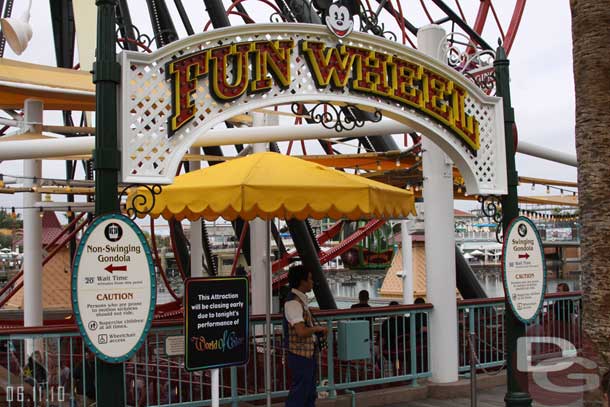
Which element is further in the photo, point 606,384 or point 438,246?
point 438,246

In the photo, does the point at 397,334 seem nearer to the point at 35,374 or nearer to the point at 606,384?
the point at 606,384

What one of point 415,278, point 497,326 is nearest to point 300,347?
point 497,326

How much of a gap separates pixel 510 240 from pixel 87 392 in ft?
14.9

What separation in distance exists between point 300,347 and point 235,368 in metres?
0.76

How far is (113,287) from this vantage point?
5.39m

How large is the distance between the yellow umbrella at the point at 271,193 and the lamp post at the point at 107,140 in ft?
3.90

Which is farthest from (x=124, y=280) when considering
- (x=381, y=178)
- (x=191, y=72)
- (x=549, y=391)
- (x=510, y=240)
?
(x=381, y=178)

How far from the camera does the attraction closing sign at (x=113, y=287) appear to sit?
17.3 ft

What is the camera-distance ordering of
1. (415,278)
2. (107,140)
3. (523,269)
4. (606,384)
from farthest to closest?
(415,278)
(523,269)
(606,384)
(107,140)

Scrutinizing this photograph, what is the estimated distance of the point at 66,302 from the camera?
103 feet

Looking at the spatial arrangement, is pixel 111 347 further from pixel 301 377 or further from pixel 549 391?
pixel 549 391

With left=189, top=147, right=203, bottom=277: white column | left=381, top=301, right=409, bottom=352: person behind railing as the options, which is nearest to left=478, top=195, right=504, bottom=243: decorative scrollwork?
left=381, top=301, right=409, bottom=352: person behind railing
